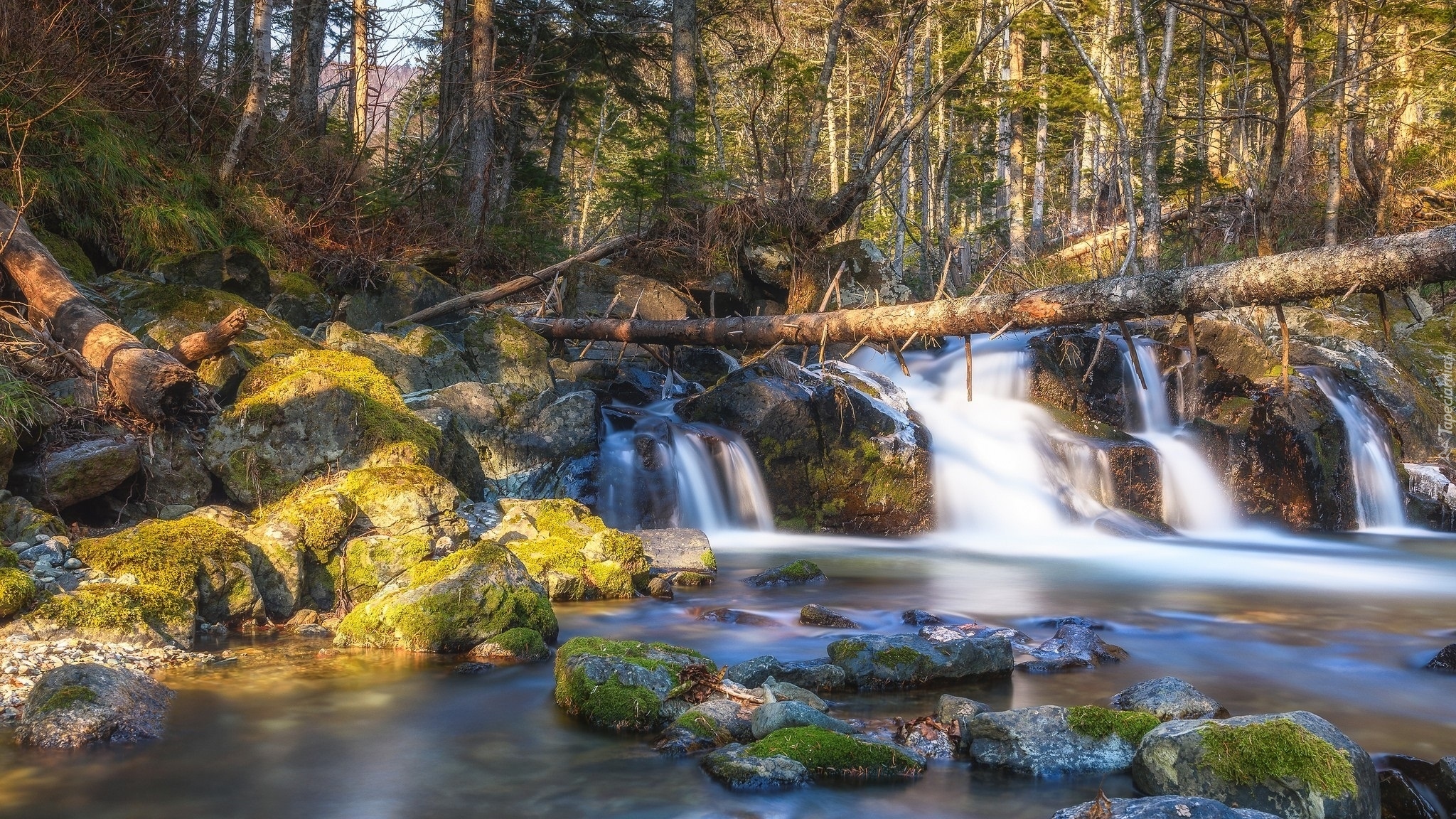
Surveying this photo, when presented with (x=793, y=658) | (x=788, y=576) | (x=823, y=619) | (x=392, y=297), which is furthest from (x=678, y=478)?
(x=392, y=297)

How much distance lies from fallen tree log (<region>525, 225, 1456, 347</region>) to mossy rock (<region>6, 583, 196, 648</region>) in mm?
6020

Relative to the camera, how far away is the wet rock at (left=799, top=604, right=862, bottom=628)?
672 centimetres

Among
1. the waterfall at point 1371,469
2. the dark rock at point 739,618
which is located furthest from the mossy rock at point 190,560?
the waterfall at point 1371,469

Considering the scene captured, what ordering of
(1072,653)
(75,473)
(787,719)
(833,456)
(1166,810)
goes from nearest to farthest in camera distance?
(1166,810)
(787,719)
(1072,653)
(75,473)
(833,456)

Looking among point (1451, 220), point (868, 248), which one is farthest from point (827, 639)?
point (1451, 220)

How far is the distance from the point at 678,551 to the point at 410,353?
14.9 ft

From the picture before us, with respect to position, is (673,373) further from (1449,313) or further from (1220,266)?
(1449,313)

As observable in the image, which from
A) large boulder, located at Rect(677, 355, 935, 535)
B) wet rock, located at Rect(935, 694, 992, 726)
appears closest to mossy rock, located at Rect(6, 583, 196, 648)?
wet rock, located at Rect(935, 694, 992, 726)

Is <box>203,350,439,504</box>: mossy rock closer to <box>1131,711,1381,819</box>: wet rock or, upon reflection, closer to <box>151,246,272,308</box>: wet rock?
<box>151,246,272,308</box>: wet rock

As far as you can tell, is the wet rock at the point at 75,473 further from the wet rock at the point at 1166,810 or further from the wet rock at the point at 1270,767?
the wet rock at the point at 1270,767

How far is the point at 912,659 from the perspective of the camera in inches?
204

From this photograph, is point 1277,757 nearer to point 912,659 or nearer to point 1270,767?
point 1270,767

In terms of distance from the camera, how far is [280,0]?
70.3 feet

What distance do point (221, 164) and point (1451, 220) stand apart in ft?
65.3
